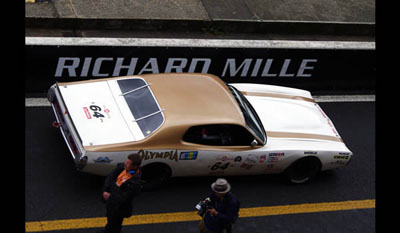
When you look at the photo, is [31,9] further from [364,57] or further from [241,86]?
[364,57]

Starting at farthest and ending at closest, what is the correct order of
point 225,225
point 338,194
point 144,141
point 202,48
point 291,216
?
point 202,48 < point 338,194 < point 291,216 < point 144,141 < point 225,225

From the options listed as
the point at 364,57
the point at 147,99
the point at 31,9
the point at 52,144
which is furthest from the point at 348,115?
the point at 31,9

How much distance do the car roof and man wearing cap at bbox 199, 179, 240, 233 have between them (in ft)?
5.08

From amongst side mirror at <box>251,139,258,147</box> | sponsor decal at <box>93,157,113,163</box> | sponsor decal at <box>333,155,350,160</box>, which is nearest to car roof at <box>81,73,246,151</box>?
sponsor decal at <box>93,157,113,163</box>

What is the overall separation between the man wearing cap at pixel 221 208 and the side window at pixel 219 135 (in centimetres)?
159

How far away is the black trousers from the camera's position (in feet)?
22.5

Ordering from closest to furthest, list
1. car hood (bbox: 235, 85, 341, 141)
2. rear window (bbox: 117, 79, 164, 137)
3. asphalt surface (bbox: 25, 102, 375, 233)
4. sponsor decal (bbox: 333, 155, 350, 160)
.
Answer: asphalt surface (bbox: 25, 102, 375, 233) < rear window (bbox: 117, 79, 164, 137) < sponsor decal (bbox: 333, 155, 350, 160) < car hood (bbox: 235, 85, 341, 141)

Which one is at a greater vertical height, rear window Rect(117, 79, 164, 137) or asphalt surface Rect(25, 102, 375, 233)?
rear window Rect(117, 79, 164, 137)

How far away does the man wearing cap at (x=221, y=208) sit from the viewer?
21.4ft

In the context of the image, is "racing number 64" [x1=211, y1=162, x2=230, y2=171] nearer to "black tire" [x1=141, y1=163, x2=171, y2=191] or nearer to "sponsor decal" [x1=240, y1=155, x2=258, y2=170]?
"sponsor decal" [x1=240, y1=155, x2=258, y2=170]

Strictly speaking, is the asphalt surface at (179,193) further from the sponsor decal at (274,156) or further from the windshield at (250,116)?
the windshield at (250,116)

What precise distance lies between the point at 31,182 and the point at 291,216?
3.93 m

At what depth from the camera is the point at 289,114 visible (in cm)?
948

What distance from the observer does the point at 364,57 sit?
12031 millimetres
